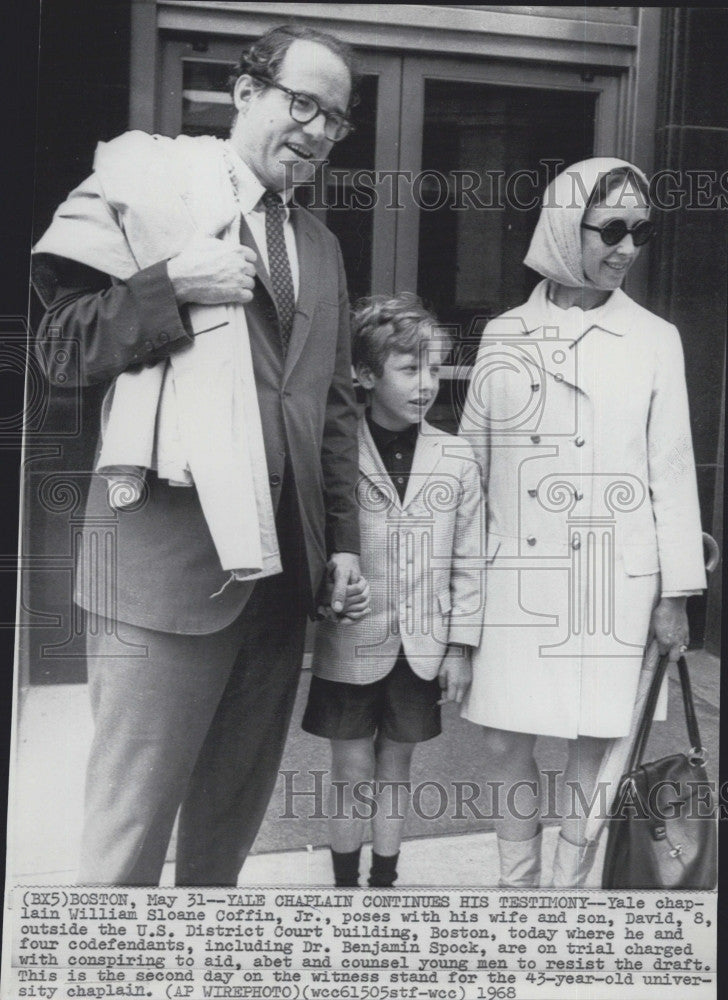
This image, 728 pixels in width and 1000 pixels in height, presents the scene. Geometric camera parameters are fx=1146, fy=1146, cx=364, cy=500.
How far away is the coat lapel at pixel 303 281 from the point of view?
3047 mm

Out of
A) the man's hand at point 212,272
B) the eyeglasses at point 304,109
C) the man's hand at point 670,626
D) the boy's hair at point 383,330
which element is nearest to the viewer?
the man's hand at point 212,272

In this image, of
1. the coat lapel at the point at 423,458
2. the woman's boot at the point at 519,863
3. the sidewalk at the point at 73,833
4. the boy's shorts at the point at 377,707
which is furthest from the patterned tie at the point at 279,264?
the woman's boot at the point at 519,863

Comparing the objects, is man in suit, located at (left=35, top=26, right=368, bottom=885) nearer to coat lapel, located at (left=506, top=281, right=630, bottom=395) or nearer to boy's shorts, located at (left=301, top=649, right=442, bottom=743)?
boy's shorts, located at (left=301, top=649, right=442, bottom=743)

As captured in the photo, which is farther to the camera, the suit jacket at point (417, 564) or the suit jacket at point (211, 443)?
the suit jacket at point (417, 564)

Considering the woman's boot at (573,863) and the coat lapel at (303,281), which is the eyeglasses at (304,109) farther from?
the woman's boot at (573,863)

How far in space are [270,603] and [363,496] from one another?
0.40 m

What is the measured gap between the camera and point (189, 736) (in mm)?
3131

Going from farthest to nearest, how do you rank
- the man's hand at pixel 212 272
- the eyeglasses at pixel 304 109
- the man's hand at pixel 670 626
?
the man's hand at pixel 670 626, the eyeglasses at pixel 304 109, the man's hand at pixel 212 272

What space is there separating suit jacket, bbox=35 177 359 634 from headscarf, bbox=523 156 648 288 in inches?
23.9

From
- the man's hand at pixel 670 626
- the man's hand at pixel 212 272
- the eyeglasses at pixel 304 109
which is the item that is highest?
the eyeglasses at pixel 304 109

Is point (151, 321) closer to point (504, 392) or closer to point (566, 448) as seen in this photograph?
point (504, 392)

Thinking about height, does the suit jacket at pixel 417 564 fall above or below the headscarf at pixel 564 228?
below

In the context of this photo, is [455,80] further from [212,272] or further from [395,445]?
[395,445]

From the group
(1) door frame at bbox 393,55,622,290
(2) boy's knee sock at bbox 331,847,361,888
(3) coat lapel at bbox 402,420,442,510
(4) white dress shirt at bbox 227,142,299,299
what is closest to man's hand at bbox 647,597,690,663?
(3) coat lapel at bbox 402,420,442,510
